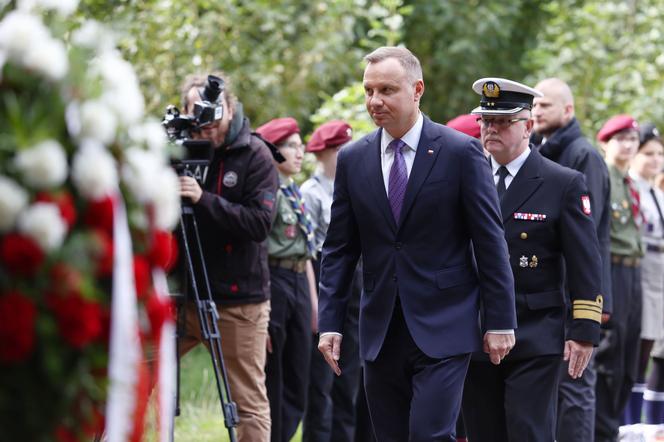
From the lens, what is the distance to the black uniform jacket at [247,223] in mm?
7016

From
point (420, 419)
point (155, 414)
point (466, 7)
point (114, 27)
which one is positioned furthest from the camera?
point (466, 7)

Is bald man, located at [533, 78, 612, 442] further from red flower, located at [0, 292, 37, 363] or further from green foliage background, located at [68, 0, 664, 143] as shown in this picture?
red flower, located at [0, 292, 37, 363]

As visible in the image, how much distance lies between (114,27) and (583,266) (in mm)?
3527

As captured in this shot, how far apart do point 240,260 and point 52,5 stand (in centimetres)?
379

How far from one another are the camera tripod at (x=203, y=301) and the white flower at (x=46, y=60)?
10.8 ft

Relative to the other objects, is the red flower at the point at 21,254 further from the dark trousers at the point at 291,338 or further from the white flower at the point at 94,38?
the dark trousers at the point at 291,338

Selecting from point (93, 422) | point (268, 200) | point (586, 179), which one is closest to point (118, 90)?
point (93, 422)

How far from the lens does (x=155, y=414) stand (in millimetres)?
3941

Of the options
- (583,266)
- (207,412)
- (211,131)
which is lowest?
(207,412)

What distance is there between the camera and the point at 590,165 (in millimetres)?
8289

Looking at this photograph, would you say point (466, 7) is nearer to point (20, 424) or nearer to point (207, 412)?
point (207, 412)

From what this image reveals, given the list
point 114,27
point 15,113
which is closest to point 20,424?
point 15,113

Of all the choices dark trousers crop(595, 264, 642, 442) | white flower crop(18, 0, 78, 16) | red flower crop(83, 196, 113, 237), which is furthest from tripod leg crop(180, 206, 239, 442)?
dark trousers crop(595, 264, 642, 442)

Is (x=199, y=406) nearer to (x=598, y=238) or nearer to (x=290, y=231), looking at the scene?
(x=290, y=231)
